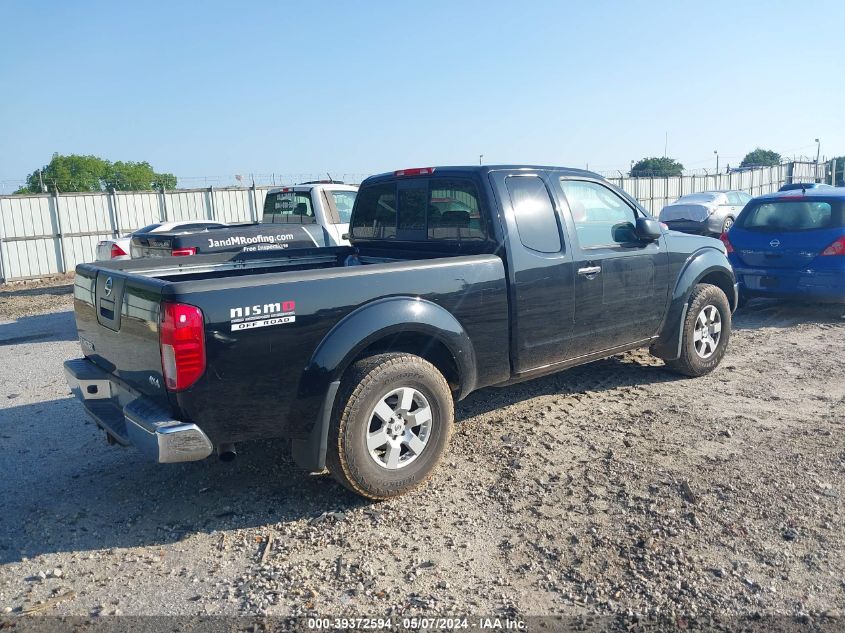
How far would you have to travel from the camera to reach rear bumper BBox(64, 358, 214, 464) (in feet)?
11.5

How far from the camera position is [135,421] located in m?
3.66

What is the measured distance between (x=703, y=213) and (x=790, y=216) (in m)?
11.5

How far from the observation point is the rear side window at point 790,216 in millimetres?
8727

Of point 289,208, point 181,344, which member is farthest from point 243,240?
point 181,344

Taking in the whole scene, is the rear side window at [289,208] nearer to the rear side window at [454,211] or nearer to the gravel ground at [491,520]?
the gravel ground at [491,520]

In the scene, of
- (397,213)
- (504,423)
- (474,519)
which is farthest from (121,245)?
(474,519)

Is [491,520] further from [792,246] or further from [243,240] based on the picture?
[792,246]

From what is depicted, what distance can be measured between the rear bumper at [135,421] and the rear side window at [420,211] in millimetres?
2330

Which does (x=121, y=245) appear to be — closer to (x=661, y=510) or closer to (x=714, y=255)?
(x=714, y=255)

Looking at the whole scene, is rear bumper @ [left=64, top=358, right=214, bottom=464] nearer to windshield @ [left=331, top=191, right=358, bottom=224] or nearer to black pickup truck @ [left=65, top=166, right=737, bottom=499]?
black pickup truck @ [left=65, top=166, right=737, bottom=499]

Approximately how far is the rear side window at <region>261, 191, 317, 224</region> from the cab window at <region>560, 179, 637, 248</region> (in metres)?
5.31

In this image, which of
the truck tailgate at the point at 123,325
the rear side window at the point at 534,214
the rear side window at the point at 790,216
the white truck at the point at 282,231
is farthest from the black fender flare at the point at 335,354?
the rear side window at the point at 790,216

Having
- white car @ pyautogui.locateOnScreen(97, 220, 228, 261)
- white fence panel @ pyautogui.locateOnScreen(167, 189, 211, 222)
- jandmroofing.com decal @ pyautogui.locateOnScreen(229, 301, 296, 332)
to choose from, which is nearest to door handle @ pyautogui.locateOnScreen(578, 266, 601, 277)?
jandmroofing.com decal @ pyautogui.locateOnScreen(229, 301, 296, 332)

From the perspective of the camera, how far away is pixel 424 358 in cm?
453
